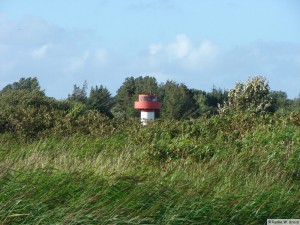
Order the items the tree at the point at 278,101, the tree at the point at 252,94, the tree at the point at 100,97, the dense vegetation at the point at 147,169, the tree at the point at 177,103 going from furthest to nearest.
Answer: the tree at the point at 100,97 < the tree at the point at 177,103 < the tree at the point at 278,101 < the tree at the point at 252,94 < the dense vegetation at the point at 147,169

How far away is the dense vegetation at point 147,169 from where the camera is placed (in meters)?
7.58

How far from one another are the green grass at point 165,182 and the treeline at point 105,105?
2.84 meters

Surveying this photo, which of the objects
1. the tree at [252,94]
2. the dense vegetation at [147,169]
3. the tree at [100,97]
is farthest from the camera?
the tree at [100,97]

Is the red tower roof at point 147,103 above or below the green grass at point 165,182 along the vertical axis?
above

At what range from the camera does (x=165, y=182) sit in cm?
882

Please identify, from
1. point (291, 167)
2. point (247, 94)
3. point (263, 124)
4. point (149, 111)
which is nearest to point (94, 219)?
point (291, 167)

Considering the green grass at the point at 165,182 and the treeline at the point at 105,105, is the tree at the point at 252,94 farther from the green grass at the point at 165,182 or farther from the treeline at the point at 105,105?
the green grass at the point at 165,182

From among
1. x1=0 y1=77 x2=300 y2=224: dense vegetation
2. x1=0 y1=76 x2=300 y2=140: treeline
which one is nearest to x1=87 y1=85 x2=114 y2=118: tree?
x1=0 y1=76 x2=300 y2=140: treeline

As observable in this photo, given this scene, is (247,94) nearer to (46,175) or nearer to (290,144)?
(290,144)

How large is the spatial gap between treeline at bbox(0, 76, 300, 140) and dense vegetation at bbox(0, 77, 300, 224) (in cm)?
7

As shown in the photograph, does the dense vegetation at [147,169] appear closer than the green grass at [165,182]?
No

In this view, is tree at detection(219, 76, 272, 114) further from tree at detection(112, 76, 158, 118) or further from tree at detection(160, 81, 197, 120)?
tree at detection(112, 76, 158, 118)

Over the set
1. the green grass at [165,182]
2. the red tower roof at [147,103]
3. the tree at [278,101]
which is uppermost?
the tree at [278,101]

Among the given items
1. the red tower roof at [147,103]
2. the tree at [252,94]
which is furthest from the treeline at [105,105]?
the red tower roof at [147,103]
